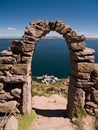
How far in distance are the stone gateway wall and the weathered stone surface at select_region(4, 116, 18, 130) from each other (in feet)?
2.10

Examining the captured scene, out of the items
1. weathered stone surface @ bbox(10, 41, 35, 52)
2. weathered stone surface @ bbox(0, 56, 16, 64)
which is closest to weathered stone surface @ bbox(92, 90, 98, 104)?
weathered stone surface @ bbox(10, 41, 35, 52)

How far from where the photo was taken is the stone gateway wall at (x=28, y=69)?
10375mm

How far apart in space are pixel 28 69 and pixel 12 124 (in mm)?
3093

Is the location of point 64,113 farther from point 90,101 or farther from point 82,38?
point 82,38

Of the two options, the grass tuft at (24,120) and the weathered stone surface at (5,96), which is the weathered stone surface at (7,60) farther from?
the grass tuft at (24,120)

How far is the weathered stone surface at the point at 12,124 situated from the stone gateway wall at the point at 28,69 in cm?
64

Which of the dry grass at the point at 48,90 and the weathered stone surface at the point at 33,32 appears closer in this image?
the weathered stone surface at the point at 33,32

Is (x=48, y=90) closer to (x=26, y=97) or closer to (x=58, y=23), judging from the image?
(x=26, y=97)

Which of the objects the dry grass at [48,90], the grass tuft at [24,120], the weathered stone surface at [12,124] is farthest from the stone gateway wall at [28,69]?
the dry grass at [48,90]

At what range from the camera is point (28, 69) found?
35.3ft

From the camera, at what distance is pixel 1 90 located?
10617mm

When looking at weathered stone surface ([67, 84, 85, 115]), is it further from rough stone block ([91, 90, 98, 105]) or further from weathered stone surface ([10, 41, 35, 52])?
weathered stone surface ([10, 41, 35, 52])

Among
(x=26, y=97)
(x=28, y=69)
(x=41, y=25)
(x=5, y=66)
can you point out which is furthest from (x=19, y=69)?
(x=41, y=25)

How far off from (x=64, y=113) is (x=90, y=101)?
93.1 inches
